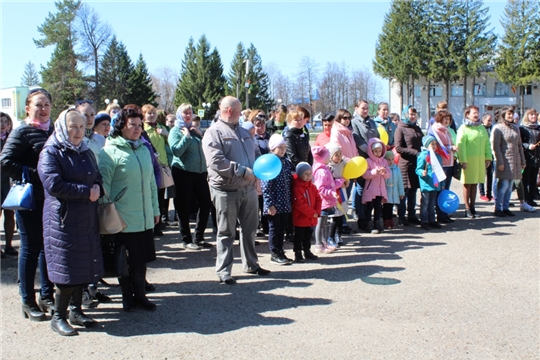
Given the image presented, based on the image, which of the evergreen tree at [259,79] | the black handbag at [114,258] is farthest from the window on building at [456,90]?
the black handbag at [114,258]

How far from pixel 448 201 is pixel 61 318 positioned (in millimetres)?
6828

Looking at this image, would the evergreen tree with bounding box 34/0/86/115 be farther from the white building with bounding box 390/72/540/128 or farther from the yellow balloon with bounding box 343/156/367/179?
the yellow balloon with bounding box 343/156/367/179

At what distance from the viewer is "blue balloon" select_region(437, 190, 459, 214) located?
29.8ft

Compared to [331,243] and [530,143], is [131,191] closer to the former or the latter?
[331,243]

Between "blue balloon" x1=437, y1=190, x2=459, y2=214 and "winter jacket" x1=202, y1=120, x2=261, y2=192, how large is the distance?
4.48 m

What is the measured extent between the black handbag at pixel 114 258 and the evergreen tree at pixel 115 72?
60148 mm

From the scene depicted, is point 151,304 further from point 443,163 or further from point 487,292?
point 443,163

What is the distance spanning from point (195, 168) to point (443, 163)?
468cm

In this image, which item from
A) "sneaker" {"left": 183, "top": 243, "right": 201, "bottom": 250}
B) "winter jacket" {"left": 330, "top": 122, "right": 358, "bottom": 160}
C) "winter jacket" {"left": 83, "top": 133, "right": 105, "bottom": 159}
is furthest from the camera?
"winter jacket" {"left": 330, "top": 122, "right": 358, "bottom": 160}

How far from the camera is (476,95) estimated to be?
246 feet

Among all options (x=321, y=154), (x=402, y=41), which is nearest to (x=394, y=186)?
(x=321, y=154)

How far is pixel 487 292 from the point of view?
560cm

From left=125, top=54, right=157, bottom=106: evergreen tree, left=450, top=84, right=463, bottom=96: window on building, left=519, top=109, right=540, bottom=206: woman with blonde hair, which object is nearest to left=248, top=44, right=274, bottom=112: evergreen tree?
left=125, top=54, right=157, bottom=106: evergreen tree

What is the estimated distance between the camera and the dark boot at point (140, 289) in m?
5.10
